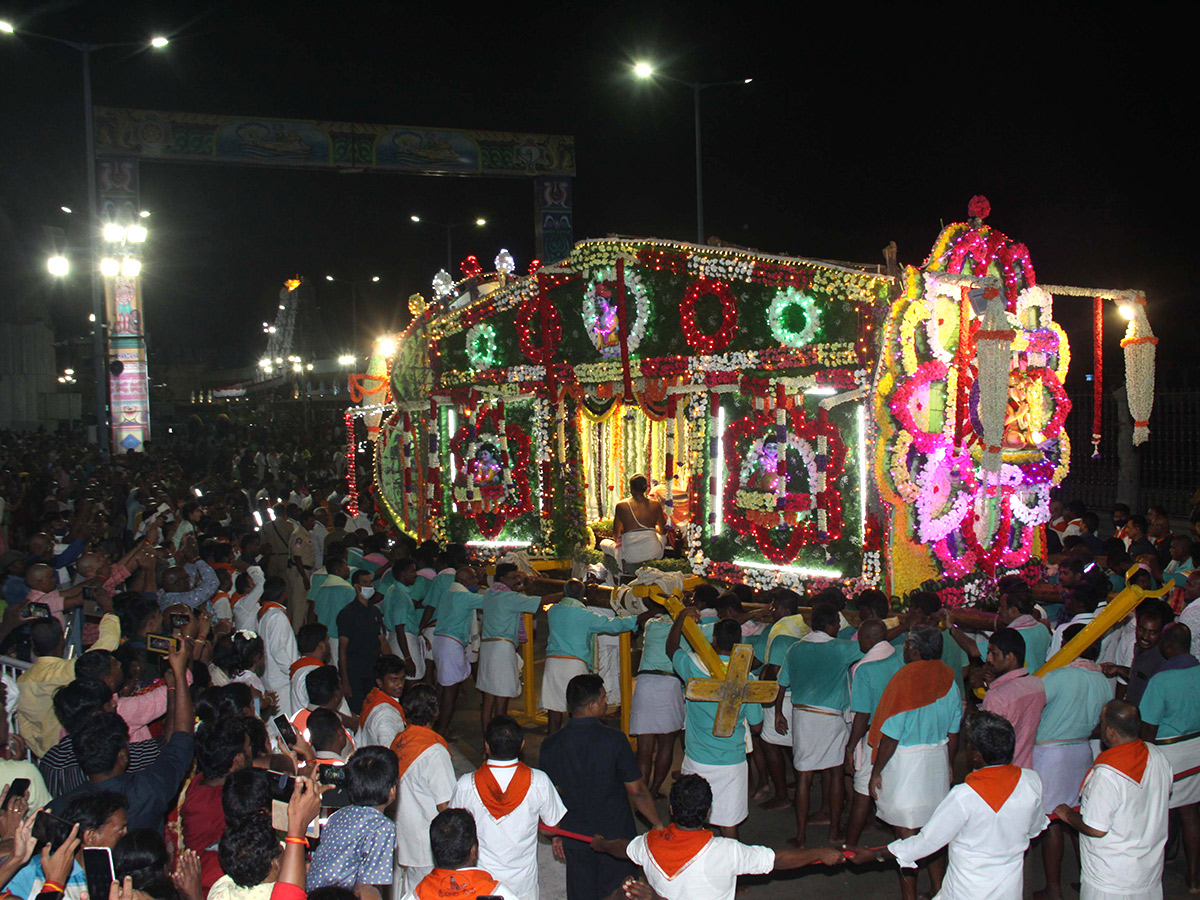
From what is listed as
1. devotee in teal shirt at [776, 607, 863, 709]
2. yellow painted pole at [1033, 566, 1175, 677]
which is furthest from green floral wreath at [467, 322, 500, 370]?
yellow painted pole at [1033, 566, 1175, 677]

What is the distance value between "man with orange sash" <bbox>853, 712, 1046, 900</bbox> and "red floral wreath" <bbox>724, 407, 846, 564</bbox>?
6.90 meters

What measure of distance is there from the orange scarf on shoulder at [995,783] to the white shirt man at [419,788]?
99.9 inches

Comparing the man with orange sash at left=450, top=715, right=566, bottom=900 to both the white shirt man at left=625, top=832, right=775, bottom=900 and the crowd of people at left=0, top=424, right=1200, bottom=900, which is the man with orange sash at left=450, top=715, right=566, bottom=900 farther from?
the white shirt man at left=625, top=832, right=775, bottom=900

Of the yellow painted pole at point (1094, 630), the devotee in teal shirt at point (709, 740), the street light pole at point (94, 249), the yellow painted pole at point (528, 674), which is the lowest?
the yellow painted pole at point (528, 674)

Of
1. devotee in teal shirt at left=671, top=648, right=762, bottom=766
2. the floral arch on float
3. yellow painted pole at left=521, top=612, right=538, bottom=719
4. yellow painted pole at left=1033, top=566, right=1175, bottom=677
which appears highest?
the floral arch on float

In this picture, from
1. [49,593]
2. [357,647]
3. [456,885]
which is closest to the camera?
[456,885]

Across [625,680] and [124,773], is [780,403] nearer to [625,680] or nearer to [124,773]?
[625,680]

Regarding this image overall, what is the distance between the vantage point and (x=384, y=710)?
223 inches

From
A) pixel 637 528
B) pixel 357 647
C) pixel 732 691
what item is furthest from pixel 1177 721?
pixel 637 528

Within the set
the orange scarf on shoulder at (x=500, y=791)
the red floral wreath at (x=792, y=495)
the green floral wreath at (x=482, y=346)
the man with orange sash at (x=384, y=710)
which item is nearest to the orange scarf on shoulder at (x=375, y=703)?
the man with orange sash at (x=384, y=710)

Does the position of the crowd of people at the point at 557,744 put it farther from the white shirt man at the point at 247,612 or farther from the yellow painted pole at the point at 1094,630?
the yellow painted pole at the point at 1094,630

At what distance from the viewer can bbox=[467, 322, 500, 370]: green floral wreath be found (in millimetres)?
15172

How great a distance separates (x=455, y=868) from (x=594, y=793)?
1.39 metres

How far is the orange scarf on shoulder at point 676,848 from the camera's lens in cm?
390
